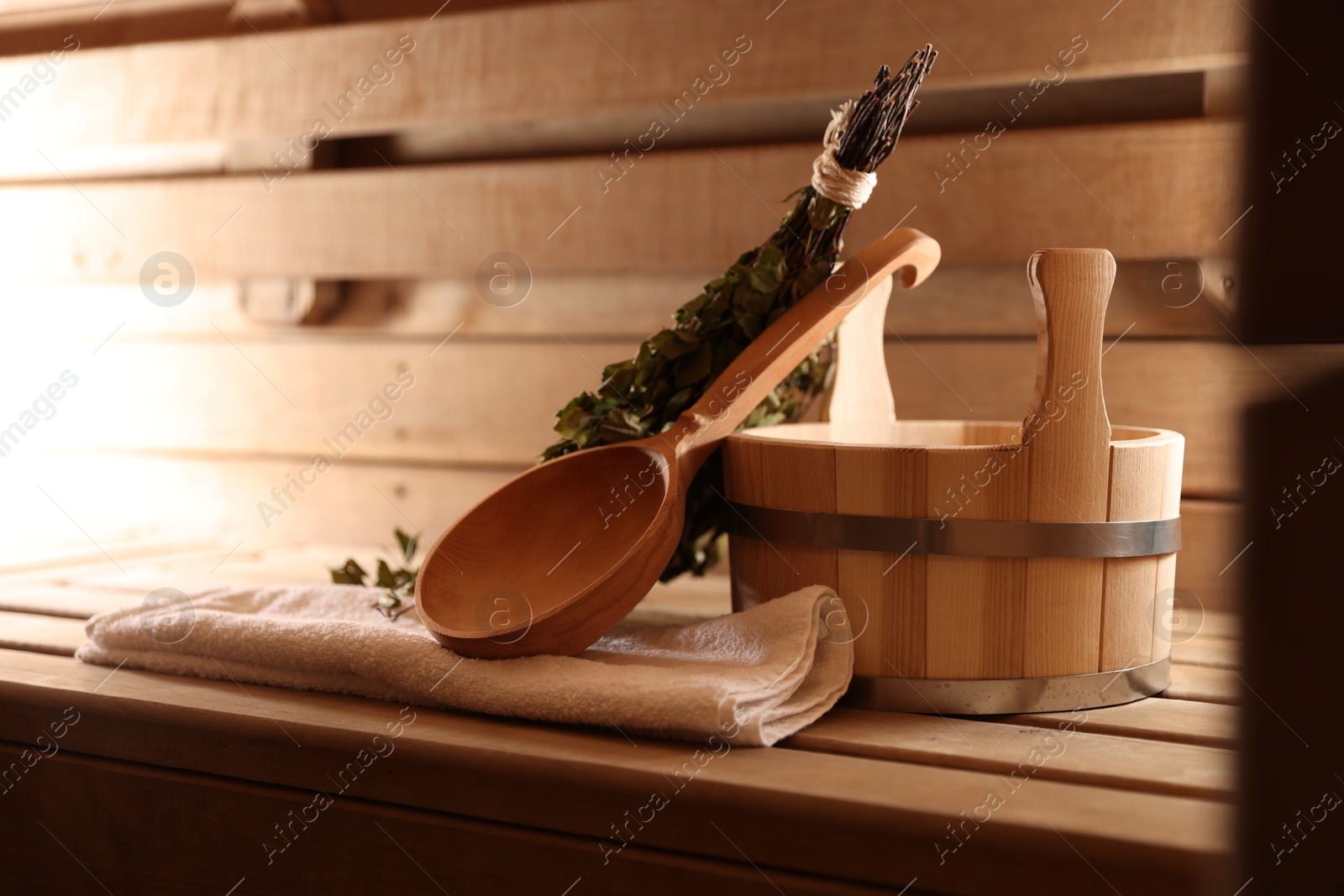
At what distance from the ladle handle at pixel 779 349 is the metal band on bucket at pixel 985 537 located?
0.13 metres

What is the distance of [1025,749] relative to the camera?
2.56ft

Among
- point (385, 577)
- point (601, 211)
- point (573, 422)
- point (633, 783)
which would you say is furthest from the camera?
point (601, 211)

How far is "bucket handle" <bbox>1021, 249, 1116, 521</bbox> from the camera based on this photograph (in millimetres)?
811

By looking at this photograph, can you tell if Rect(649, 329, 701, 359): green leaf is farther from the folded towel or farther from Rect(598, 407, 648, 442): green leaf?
the folded towel

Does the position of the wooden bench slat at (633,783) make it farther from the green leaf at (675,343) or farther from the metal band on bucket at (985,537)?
the green leaf at (675,343)

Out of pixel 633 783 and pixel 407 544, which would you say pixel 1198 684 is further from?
pixel 407 544

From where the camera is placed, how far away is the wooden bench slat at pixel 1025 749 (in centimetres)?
73

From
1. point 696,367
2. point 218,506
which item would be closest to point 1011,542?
point 696,367

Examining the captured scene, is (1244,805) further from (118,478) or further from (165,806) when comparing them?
(118,478)

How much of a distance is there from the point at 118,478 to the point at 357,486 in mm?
509

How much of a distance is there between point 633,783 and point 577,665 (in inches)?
6.0

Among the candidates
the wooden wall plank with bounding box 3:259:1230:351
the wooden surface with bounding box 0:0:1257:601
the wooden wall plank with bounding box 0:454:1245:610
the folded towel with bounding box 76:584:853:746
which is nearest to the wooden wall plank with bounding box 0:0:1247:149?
the wooden surface with bounding box 0:0:1257:601

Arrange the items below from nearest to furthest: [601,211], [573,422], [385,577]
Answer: [573,422] < [385,577] < [601,211]

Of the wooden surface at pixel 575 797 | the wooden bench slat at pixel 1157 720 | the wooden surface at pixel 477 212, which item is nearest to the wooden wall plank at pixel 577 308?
the wooden surface at pixel 477 212
